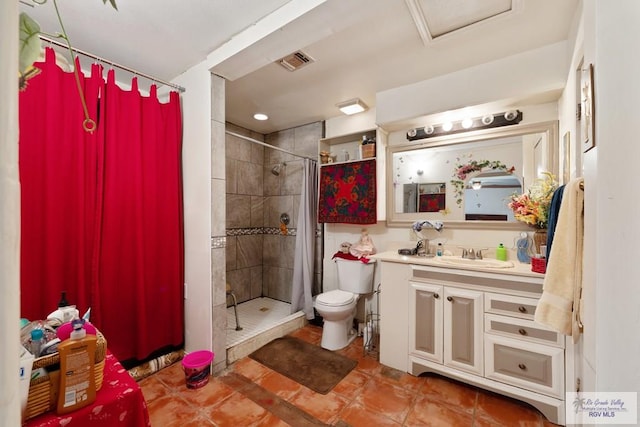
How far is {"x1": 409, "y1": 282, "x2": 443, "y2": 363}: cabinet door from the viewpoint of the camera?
6.39ft

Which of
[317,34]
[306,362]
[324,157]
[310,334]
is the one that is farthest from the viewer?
[324,157]

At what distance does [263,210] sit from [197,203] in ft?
5.45

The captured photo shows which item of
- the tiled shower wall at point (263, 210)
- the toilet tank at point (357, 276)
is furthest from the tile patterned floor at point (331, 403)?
the tiled shower wall at point (263, 210)

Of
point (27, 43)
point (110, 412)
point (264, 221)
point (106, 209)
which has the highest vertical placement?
point (27, 43)

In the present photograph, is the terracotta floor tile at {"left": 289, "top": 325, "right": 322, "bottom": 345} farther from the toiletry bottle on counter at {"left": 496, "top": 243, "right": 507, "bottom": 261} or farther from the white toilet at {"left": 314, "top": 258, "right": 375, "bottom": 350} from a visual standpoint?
the toiletry bottle on counter at {"left": 496, "top": 243, "right": 507, "bottom": 261}

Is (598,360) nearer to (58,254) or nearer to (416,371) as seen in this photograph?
(416,371)

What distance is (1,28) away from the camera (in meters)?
0.25

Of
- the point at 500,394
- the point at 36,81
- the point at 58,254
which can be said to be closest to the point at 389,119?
the point at 500,394

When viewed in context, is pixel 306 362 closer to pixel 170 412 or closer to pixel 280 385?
pixel 280 385

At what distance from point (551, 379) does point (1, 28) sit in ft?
7.97

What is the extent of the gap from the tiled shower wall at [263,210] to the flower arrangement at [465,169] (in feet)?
5.05

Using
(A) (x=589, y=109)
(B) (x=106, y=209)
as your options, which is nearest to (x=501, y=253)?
(A) (x=589, y=109)

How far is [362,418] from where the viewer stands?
5.33ft

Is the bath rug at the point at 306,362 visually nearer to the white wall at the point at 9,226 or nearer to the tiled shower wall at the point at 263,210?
the tiled shower wall at the point at 263,210
